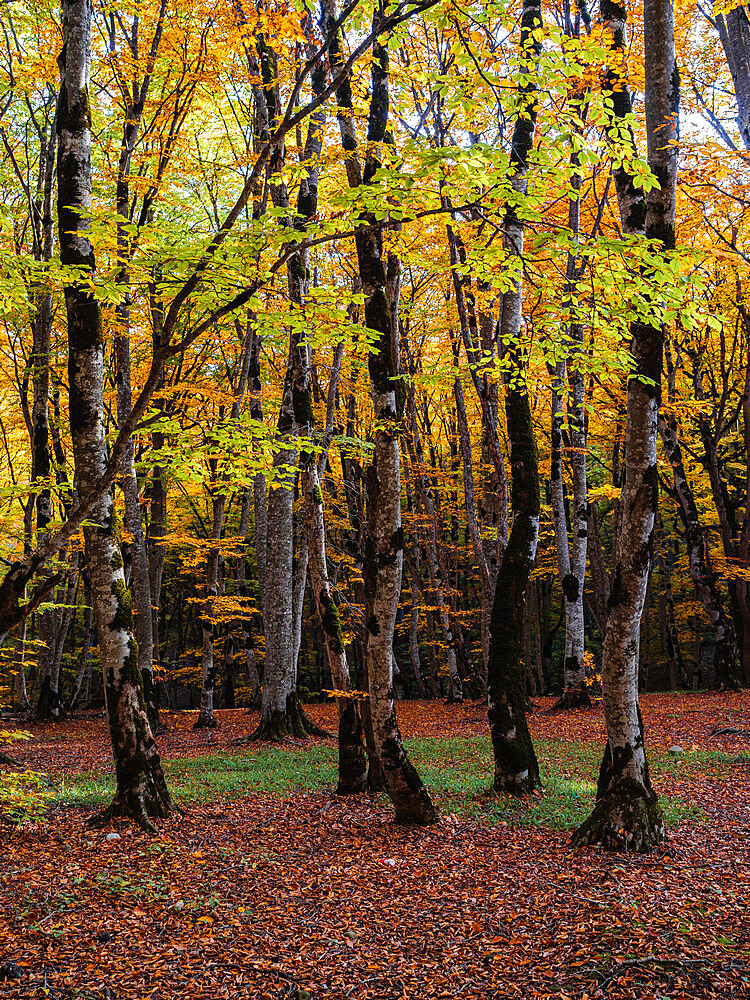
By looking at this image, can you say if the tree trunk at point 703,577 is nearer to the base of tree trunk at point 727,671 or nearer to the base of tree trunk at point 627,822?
the base of tree trunk at point 727,671

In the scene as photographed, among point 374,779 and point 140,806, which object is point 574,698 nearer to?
point 374,779

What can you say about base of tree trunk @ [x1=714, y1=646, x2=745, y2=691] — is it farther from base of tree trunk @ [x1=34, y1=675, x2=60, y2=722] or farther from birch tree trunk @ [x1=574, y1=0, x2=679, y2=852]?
base of tree trunk @ [x1=34, y1=675, x2=60, y2=722]

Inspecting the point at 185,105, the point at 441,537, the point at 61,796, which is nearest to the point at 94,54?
the point at 185,105

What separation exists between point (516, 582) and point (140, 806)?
4938mm

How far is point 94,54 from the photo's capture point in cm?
1295

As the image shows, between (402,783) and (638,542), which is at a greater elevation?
(638,542)

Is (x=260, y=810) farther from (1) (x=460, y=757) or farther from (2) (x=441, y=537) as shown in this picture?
(2) (x=441, y=537)

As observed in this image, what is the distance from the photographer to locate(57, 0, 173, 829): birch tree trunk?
666cm

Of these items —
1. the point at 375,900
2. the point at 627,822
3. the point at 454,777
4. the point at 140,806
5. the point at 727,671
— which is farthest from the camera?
the point at 727,671

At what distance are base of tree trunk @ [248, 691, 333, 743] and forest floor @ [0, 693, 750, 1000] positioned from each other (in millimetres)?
4566

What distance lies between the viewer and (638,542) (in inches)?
227

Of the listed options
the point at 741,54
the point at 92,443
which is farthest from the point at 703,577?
the point at 92,443

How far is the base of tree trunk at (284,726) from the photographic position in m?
13.1

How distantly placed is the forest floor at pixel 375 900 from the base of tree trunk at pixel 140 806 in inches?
7.5
